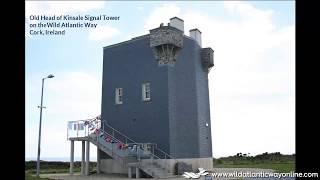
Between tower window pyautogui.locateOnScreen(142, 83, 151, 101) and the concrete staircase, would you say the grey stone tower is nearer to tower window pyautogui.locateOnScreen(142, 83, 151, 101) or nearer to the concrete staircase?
tower window pyautogui.locateOnScreen(142, 83, 151, 101)

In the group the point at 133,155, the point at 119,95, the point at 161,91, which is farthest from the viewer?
the point at 119,95

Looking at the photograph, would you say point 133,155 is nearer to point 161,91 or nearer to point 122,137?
point 122,137

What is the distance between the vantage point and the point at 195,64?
30.4 m

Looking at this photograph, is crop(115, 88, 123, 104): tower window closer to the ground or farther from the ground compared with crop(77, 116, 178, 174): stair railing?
farther from the ground

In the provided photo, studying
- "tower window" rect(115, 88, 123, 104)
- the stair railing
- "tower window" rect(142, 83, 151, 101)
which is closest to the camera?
the stair railing

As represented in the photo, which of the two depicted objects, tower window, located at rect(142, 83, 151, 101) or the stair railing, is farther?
tower window, located at rect(142, 83, 151, 101)

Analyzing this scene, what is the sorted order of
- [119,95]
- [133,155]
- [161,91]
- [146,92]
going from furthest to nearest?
[119,95] → [146,92] → [161,91] → [133,155]

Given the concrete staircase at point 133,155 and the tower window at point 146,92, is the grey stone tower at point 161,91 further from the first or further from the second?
the concrete staircase at point 133,155

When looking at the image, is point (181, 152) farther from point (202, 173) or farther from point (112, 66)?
point (112, 66)

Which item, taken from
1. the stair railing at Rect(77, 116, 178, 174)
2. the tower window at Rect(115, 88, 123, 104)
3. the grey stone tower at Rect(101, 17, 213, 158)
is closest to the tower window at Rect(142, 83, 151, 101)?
the grey stone tower at Rect(101, 17, 213, 158)

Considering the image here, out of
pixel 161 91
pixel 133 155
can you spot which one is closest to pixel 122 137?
pixel 133 155
